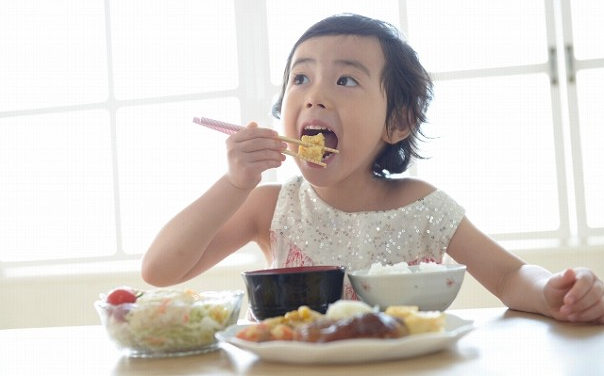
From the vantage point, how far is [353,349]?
2.12 ft

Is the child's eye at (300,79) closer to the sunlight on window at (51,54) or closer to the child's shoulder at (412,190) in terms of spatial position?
the child's shoulder at (412,190)

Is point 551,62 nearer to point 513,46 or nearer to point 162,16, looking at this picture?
point 513,46

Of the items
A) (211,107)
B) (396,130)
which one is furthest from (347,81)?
(211,107)

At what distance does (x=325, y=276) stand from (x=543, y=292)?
32 centimetres

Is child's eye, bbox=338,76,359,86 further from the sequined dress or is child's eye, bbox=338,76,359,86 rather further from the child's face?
the sequined dress

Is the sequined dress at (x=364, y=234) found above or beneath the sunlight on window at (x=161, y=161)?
beneath

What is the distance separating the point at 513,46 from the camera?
8.63 feet

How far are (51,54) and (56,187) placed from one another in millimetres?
526

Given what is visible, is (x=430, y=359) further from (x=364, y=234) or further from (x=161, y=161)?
(x=161, y=161)

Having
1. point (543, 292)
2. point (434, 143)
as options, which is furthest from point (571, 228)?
point (543, 292)

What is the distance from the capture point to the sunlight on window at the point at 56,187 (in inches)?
115

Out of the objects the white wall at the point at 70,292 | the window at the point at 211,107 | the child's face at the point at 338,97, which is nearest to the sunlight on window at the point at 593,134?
the window at the point at 211,107

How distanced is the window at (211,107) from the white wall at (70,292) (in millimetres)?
113

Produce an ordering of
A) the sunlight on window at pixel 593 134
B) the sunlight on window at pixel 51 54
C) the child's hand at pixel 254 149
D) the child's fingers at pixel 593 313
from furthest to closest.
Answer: the sunlight on window at pixel 51 54 < the sunlight on window at pixel 593 134 < the child's hand at pixel 254 149 < the child's fingers at pixel 593 313
